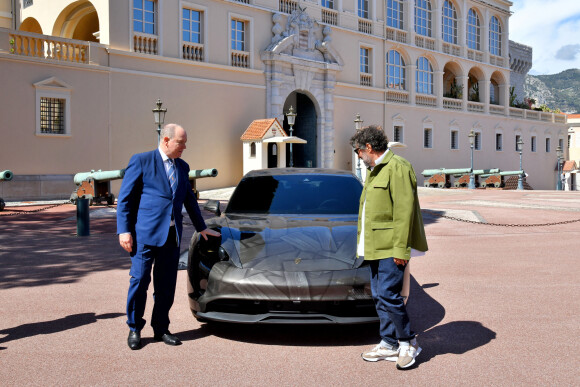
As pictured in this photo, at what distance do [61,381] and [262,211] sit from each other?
113 inches

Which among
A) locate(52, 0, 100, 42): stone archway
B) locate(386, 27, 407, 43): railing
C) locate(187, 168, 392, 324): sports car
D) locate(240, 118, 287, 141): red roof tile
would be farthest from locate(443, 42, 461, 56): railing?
locate(187, 168, 392, 324): sports car

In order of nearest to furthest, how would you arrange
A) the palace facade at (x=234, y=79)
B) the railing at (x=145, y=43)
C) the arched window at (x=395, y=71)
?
1. the palace facade at (x=234, y=79)
2. the railing at (x=145, y=43)
3. the arched window at (x=395, y=71)

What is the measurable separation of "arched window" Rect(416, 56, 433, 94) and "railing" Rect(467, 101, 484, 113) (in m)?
4.67

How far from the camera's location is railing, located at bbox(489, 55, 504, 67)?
46500 mm

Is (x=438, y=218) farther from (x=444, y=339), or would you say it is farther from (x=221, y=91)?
(x=221, y=91)

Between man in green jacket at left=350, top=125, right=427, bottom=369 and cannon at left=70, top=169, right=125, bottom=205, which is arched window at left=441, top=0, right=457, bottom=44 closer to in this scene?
cannon at left=70, top=169, right=125, bottom=205

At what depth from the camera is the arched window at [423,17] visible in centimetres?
3997

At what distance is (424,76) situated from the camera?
4053 centimetres

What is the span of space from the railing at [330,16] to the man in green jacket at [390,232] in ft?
99.4

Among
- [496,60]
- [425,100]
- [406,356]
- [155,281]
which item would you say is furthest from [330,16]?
[406,356]

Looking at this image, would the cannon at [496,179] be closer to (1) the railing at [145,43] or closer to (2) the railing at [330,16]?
(2) the railing at [330,16]

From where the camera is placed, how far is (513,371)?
4133 millimetres

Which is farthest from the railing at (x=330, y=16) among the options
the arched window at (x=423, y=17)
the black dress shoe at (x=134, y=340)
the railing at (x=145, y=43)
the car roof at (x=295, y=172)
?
the black dress shoe at (x=134, y=340)

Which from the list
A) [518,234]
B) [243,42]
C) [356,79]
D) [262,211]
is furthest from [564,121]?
[262,211]
